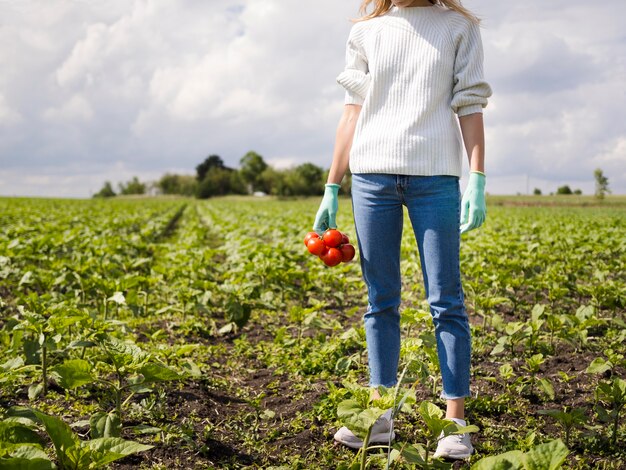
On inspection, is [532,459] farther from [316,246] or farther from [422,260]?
[316,246]

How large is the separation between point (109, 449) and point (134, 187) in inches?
3988

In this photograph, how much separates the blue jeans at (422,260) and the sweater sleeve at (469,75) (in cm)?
33

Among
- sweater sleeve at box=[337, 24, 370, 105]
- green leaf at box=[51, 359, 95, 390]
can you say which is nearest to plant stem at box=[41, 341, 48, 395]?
green leaf at box=[51, 359, 95, 390]

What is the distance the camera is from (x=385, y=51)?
252 cm

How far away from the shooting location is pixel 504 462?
165 cm

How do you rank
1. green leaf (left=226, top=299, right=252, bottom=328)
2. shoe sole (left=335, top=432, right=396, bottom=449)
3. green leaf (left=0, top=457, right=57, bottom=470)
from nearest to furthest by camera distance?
green leaf (left=0, top=457, right=57, bottom=470), shoe sole (left=335, top=432, right=396, bottom=449), green leaf (left=226, top=299, right=252, bottom=328)

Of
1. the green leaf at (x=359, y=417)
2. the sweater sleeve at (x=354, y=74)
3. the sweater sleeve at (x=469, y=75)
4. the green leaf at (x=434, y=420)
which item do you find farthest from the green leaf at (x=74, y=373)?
the sweater sleeve at (x=469, y=75)

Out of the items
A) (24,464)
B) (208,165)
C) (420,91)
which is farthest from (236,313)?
(208,165)

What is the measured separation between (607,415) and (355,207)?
1.56m

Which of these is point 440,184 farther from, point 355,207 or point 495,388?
point 495,388

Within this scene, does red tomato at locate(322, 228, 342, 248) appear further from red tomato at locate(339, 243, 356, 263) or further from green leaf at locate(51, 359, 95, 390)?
green leaf at locate(51, 359, 95, 390)

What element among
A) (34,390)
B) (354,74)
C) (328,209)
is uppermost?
(354,74)

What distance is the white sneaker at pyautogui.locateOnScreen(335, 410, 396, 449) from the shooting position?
2.62 meters

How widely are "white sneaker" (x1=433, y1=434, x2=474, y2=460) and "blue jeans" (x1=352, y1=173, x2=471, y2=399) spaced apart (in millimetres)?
184
